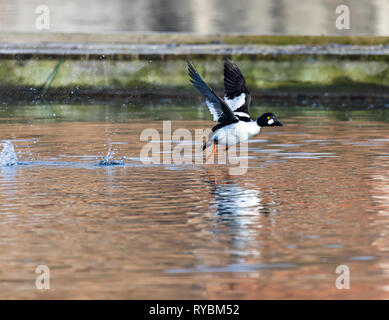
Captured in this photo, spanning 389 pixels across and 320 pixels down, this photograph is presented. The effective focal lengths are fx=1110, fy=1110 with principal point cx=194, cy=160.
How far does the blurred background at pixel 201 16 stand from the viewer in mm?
43062

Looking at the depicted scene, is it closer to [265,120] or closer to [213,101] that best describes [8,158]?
[213,101]

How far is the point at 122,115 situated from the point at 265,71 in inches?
237

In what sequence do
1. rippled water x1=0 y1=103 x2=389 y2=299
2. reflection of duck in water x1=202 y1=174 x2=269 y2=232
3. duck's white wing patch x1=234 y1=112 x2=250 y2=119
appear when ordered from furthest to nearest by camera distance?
duck's white wing patch x1=234 y1=112 x2=250 y2=119, reflection of duck in water x1=202 y1=174 x2=269 y2=232, rippled water x1=0 y1=103 x2=389 y2=299

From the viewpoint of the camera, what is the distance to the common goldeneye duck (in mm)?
14714

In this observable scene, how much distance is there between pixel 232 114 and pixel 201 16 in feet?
126

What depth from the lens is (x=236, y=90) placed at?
16234 millimetres

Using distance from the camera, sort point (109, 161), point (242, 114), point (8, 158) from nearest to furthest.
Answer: point (109, 161) → point (8, 158) → point (242, 114)

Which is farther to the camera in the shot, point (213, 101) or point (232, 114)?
point (232, 114)

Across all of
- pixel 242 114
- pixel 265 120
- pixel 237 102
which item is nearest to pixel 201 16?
pixel 237 102

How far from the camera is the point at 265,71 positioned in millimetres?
28484
